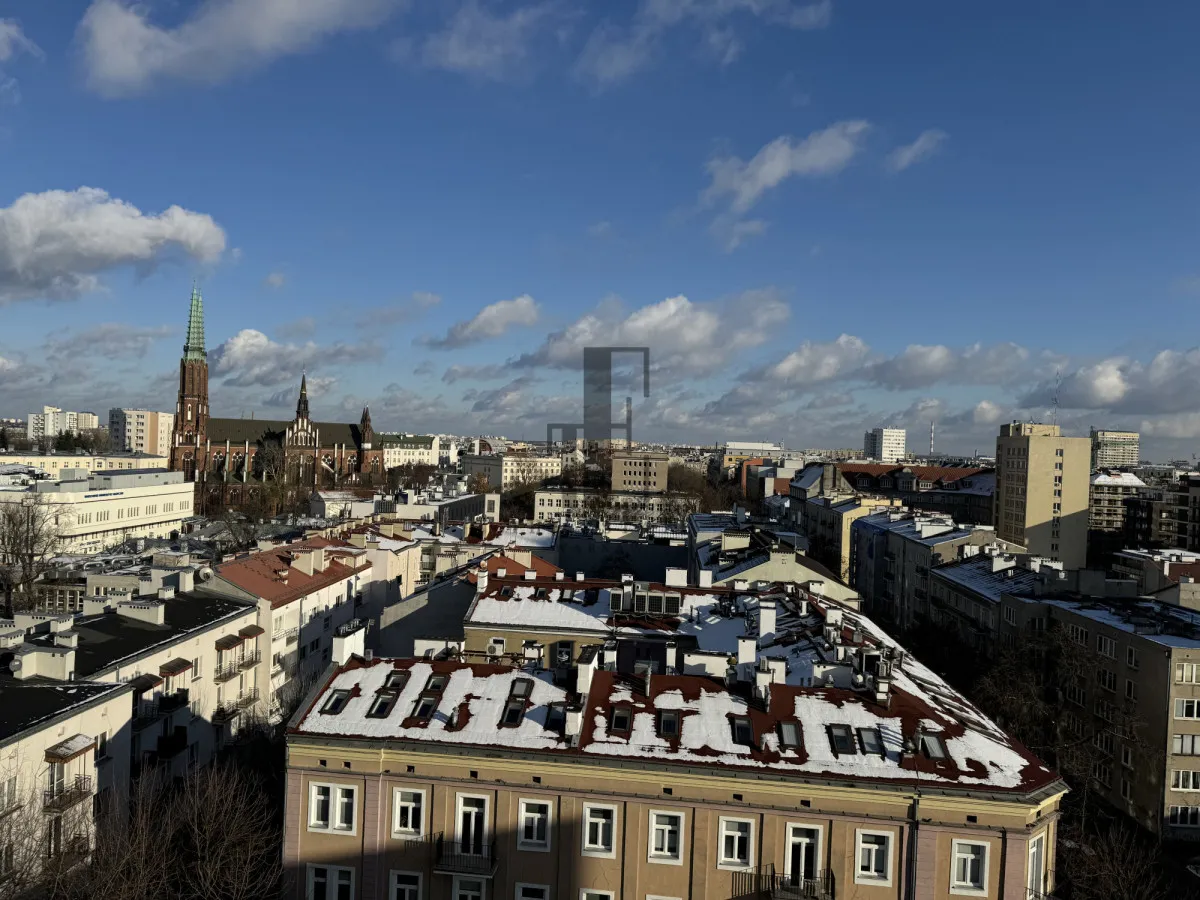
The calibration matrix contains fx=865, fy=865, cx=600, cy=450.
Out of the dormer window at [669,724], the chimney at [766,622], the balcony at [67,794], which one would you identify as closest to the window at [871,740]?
the dormer window at [669,724]

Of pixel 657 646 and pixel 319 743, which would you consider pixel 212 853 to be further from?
pixel 657 646

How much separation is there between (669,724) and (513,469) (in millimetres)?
160439

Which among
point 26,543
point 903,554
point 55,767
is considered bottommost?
point 26,543

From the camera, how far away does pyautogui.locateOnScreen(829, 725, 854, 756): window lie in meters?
16.4

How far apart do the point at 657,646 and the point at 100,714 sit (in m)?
14.0

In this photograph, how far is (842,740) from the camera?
54.9 feet

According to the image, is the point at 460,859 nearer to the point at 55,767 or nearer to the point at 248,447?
the point at 55,767

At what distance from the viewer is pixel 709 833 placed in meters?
15.9

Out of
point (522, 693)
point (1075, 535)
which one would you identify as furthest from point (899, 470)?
point (522, 693)

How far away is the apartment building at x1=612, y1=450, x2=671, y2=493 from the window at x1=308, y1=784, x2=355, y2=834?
12526 cm

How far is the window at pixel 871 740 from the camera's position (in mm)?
16359

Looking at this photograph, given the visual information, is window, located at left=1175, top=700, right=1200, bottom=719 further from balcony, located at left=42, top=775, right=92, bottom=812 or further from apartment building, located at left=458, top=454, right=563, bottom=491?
apartment building, located at left=458, top=454, right=563, bottom=491

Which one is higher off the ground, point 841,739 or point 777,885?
point 841,739

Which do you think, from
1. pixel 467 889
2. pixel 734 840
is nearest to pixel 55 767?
pixel 467 889
